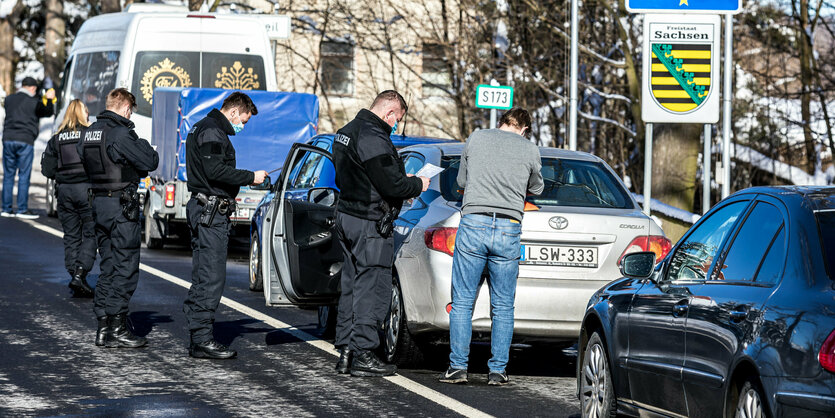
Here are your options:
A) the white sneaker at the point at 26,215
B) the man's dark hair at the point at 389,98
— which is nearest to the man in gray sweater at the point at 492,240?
the man's dark hair at the point at 389,98

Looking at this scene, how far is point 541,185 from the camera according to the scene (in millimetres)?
8656

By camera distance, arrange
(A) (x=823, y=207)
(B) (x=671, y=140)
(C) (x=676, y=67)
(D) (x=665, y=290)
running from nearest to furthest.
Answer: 1. (A) (x=823, y=207)
2. (D) (x=665, y=290)
3. (C) (x=676, y=67)
4. (B) (x=671, y=140)

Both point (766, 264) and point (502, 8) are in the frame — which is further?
point (502, 8)

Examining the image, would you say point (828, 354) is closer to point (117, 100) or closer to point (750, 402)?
point (750, 402)

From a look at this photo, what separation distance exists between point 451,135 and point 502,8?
2761mm

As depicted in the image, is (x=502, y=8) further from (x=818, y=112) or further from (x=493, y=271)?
(x=493, y=271)

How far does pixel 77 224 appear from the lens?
42.8ft

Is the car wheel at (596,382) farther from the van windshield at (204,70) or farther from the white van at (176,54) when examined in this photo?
the van windshield at (204,70)

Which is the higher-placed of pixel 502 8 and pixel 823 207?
pixel 502 8

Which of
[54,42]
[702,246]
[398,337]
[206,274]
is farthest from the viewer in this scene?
[54,42]

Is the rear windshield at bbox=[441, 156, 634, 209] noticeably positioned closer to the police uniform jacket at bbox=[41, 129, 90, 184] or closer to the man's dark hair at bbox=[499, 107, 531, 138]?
the man's dark hair at bbox=[499, 107, 531, 138]

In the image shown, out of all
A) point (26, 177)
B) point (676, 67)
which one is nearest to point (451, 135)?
point (26, 177)

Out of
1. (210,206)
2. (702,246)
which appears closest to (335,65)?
(210,206)

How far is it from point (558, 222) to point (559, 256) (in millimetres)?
220
